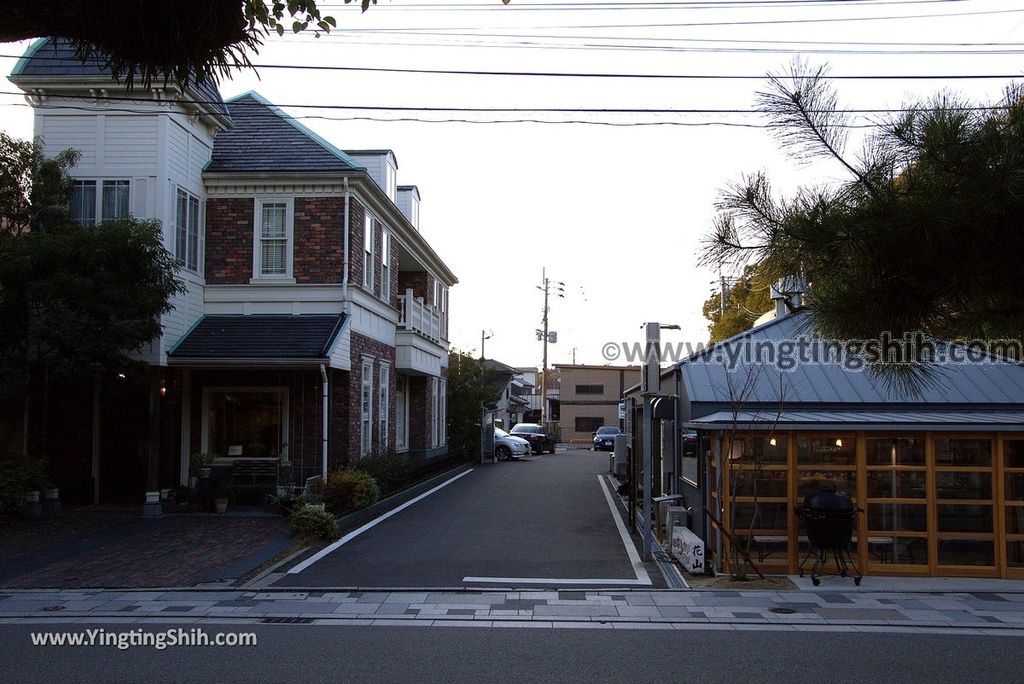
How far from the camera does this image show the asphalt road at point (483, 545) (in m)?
11.3

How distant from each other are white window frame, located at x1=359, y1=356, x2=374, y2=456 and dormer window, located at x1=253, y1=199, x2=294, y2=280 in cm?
283

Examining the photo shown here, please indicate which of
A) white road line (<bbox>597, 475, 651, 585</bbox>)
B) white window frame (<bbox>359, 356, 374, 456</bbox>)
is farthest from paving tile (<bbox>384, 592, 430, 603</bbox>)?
white window frame (<bbox>359, 356, 374, 456</bbox>)

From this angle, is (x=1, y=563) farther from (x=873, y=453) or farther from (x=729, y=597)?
(x=873, y=453)

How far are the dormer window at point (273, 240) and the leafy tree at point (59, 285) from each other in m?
2.75

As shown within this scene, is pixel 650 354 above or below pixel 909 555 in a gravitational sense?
above

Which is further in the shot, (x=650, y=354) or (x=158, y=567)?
(x=650, y=354)

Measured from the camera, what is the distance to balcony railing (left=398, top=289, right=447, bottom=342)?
23391mm

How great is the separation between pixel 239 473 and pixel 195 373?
2.45 metres

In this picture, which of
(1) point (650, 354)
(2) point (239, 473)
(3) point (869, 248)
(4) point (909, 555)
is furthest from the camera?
(2) point (239, 473)

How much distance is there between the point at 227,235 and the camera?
58.8 ft

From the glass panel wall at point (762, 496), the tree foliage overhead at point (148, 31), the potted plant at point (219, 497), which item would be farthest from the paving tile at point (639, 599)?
the potted plant at point (219, 497)

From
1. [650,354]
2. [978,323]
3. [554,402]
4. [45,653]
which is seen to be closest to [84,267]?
[45,653]

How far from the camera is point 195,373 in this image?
57.9ft

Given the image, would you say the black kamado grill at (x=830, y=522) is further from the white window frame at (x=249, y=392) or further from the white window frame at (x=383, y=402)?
the white window frame at (x=383, y=402)
